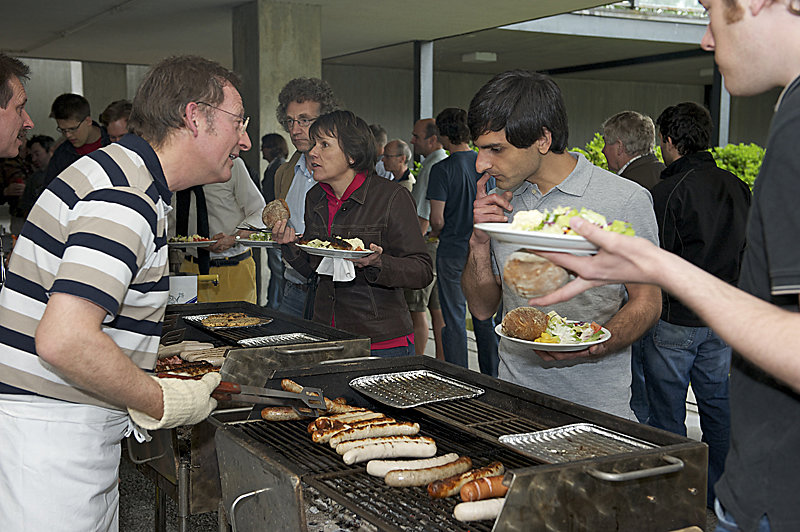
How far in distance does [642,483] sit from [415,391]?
1022 millimetres

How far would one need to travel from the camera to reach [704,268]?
4293mm

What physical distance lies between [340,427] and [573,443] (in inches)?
27.0

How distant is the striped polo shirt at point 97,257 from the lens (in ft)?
5.60

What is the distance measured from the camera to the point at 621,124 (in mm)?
5559

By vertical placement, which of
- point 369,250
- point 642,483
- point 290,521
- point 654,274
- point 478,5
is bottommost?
point 290,521

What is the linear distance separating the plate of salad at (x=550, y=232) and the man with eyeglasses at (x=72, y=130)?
4765mm

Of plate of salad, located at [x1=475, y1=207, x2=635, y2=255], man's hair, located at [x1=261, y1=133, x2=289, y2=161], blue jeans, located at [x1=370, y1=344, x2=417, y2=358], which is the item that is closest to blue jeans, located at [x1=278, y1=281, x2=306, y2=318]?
blue jeans, located at [x1=370, y1=344, x2=417, y2=358]

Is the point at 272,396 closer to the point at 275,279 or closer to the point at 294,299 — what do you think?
the point at 294,299

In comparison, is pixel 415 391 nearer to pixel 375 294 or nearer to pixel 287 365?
pixel 287 365

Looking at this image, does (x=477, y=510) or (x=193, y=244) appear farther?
(x=193, y=244)

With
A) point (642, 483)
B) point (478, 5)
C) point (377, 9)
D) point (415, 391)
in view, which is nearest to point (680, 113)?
point (415, 391)

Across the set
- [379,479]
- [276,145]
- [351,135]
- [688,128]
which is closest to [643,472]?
[379,479]

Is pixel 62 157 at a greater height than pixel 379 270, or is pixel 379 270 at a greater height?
pixel 62 157

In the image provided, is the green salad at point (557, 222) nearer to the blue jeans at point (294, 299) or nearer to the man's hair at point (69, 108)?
the blue jeans at point (294, 299)
